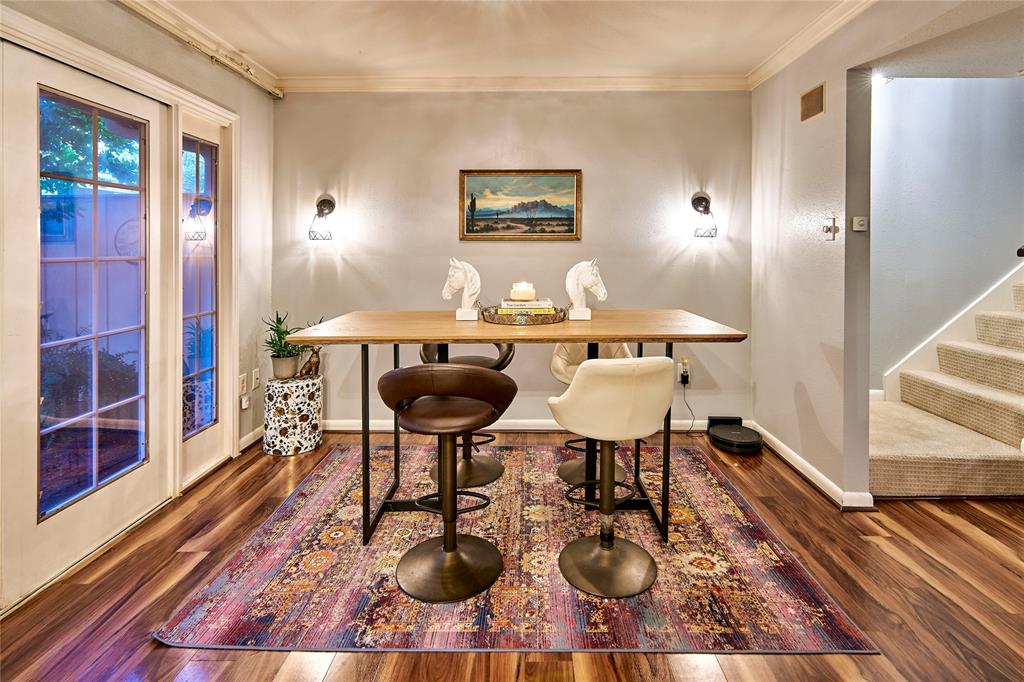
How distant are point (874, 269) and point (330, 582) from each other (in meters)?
4.14

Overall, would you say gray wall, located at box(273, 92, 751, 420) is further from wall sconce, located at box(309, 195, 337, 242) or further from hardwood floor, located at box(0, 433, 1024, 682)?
hardwood floor, located at box(0, 433, 1024, 682)

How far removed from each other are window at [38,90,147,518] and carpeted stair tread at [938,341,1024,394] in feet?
16.1

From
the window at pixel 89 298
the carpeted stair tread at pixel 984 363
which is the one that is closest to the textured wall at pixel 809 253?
the carpeted stair tread at pixel 984 363

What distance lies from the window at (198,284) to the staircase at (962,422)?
12.7ft

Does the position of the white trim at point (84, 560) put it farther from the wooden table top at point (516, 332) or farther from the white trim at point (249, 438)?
the wooden table top at point (516, 332)

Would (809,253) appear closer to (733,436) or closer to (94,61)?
(733,436)

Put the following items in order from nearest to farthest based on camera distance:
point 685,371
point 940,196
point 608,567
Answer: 1. point 608,567
2. point 940,196
3. point 685,371

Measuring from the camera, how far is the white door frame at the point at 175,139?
192 cm

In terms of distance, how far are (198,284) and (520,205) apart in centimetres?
221

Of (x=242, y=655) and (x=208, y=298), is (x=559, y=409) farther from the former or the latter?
(x=208, y=298)

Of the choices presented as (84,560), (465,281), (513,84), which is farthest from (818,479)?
(84,560)

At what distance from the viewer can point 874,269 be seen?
3.83 m

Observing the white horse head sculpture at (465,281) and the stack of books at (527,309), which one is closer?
the stack of books at (527,309)

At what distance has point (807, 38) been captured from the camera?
295cm
